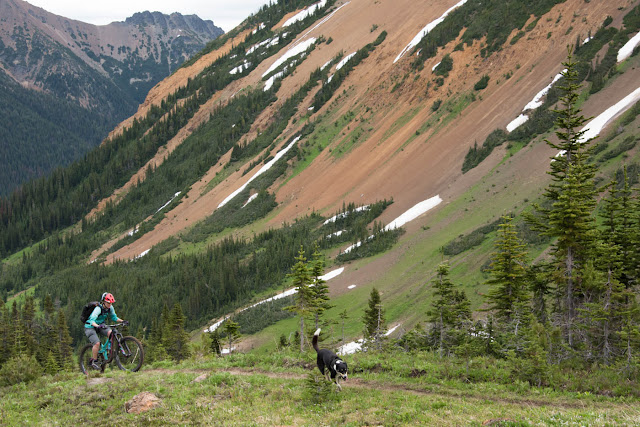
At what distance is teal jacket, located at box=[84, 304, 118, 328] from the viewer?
17109 mm

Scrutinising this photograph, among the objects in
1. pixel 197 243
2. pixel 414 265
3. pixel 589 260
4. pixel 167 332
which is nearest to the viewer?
pixel 589 260

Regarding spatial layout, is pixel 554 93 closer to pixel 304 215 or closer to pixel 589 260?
pixel 304 215

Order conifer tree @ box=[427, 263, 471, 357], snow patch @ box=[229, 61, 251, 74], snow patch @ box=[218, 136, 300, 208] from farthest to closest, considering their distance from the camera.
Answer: snow patch @ box=[229, 61, 251, 74]
snow patch @ box=[218, 136, 300, 208]
conifer tree @ box=[427, 263, 471, 357]

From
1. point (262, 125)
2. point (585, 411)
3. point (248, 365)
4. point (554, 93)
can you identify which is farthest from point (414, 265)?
point (262, 125)

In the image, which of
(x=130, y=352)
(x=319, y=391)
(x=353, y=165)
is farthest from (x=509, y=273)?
(x=353, y=165)

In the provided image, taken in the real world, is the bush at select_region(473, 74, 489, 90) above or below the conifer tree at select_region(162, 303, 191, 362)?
above

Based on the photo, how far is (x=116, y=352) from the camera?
17.9m

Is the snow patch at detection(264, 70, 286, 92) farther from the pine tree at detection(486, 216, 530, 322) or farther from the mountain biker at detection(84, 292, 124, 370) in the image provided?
the mountain biker at detection(84, 292, 124, 370)

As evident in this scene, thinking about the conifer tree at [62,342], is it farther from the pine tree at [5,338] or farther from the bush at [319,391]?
the bush at [319,391]

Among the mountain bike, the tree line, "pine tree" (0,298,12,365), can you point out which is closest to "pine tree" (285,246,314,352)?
the tree line

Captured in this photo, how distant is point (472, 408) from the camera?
44.1 ft

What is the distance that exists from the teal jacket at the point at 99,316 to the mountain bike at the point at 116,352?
0.37m

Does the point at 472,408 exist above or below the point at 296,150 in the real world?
below

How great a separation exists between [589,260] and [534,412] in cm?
1286
